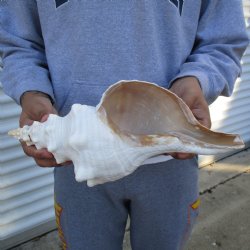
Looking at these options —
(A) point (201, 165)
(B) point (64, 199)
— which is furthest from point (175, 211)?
(A) point (201, 165)

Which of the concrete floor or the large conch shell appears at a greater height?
the large conch shell

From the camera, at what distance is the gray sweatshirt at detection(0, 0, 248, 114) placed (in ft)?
2.73

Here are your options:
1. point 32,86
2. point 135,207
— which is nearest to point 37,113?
→ point 32,86

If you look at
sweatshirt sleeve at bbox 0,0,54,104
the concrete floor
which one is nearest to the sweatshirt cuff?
sweatshirt sleeve at bbox 0,0,54,104

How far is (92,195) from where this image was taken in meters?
0.94

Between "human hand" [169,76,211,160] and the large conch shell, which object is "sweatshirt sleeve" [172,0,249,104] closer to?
"human hand" [169,76,211,160]

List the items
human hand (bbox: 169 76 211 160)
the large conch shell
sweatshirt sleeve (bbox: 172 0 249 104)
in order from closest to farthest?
the large conch shell → human hand (bbox: 169 76 211 160) → sweatshirt sleeve (bbox: 172 0 249 104)

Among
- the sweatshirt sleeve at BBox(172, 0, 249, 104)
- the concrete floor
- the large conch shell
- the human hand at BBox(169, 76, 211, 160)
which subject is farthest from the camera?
the concrete floor

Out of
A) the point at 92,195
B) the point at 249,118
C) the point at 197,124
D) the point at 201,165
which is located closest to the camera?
the point at 197,124

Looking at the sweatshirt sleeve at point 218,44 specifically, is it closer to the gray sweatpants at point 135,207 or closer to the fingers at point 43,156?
the gray sweatpants at point 135,207

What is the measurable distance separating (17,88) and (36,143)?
0.17 m

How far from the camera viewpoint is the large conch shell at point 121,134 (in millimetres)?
688

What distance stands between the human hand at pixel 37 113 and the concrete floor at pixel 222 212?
47.1 inches

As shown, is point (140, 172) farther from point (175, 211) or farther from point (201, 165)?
point (201, 165)
